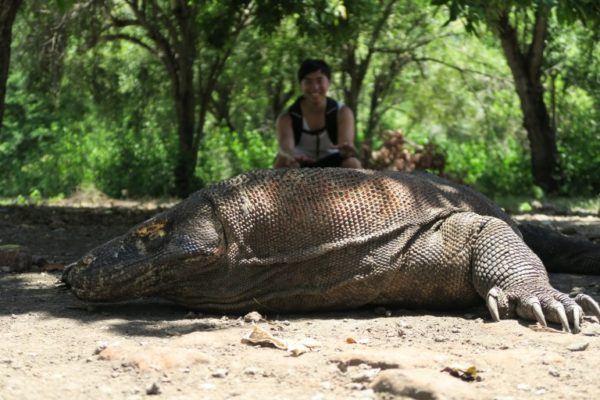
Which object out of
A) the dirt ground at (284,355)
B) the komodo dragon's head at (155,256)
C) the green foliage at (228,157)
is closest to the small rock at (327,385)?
the dirt ground at (284,355)

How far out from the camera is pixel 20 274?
4914mm

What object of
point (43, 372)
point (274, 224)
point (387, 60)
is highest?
point (387, 60)

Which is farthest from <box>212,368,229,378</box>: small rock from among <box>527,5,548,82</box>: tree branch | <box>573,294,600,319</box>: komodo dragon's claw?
<box>527,5,548,82</box>: tree branch

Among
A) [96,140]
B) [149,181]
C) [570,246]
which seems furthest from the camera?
[96,140]

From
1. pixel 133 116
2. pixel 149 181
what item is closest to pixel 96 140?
pixel 133 116

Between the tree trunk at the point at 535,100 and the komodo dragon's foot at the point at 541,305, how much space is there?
786cm

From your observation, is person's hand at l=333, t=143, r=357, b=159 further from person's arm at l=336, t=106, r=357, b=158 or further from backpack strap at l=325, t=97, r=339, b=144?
backpack strap at l=325, t=97, r=339, b=144

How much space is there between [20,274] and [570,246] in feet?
9.41

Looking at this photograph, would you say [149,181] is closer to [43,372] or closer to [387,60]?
[387,60]

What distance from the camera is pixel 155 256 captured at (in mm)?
3598

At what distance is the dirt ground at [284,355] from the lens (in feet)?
8.38

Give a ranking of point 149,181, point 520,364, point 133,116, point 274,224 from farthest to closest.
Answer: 1. point 133,116
2. point 149,181
3. point 274,224
4. point 520,364

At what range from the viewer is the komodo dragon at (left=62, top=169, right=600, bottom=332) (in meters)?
3.61

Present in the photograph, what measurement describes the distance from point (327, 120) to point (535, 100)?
6.91 meters
